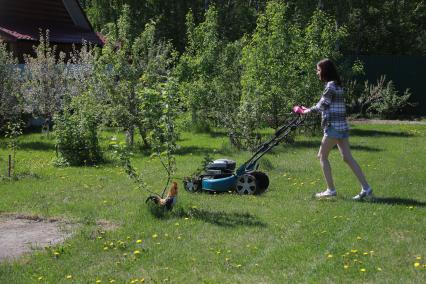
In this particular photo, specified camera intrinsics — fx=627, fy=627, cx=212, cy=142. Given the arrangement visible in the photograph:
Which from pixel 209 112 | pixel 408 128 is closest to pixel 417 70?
pixel 408 128

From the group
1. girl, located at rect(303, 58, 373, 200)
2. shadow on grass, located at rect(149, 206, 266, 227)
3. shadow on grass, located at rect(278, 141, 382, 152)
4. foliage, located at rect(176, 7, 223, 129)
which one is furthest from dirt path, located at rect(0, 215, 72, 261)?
foliage, located at rect(176, 7, 223, 129)

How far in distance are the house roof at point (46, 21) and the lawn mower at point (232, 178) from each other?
1541 centimetres

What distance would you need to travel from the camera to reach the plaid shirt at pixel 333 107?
26.8 ft

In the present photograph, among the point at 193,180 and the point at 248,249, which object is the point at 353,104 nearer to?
the point at 193,180

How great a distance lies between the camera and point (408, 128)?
62.6ft

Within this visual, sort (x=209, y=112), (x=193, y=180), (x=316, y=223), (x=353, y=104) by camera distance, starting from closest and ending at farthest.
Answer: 1. (x=316, y=223)
2. (x=193, y=180)
3. (x=209, y=112)
4. (x=353, y=104)

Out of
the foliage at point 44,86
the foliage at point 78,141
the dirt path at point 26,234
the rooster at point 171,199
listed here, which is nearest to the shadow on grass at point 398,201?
the rooster at point 171,199

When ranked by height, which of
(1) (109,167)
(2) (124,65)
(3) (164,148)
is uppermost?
(2) (124,65)

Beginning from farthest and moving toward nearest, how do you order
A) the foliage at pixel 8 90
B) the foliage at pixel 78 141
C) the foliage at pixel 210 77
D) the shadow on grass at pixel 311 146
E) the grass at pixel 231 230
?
the foliage at pixel 8 90 < the foliage at pixel 210 77 < the shadow on grass at pixel 311 146 < the foliage at pixel 78 141 < the grass at pixel 231 230

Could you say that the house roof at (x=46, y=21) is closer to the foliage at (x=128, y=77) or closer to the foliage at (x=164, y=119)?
the foliage at (x=128, y=77)

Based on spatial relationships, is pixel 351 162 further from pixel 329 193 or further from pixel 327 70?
pixel 327 70

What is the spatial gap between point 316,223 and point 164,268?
2187mm

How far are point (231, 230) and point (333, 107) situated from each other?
7.99 ft

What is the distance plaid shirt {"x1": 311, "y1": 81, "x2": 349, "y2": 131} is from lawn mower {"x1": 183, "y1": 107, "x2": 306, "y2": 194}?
0.59 meters
